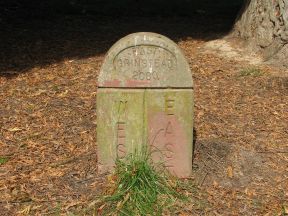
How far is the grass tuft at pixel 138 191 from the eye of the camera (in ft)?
13.3

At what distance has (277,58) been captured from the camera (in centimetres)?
772

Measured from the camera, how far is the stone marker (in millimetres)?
4176

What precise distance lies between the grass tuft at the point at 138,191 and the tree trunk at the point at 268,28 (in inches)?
157

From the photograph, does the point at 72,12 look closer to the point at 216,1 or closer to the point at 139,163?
the point at 216,1

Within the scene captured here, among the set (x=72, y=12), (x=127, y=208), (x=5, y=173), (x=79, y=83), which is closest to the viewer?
(x=127, y=208)

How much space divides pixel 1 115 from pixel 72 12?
5727mm

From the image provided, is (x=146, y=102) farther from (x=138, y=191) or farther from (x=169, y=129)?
(x=138, y=191)

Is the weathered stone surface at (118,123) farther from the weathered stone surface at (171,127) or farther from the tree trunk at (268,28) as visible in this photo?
the tree trunk at (268,28)

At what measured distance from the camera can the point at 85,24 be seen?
1032 cm

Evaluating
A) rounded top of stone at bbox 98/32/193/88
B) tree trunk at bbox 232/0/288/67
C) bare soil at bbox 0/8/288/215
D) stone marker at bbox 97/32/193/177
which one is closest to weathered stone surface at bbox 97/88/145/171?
stone marker at bbox 97/32/193/177

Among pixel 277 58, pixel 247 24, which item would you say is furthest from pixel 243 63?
pixel 247 24

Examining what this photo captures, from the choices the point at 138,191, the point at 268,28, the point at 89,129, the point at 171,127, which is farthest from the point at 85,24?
the point at 138,191

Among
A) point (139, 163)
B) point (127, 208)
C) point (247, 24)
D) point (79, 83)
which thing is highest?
point (247, 24)

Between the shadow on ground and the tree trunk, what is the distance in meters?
1.00
